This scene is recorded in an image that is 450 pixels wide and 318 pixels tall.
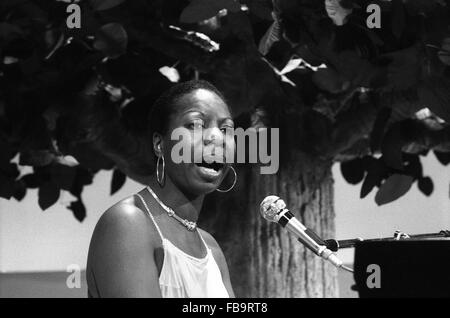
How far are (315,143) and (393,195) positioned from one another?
→ 43 cm

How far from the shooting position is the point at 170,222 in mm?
1878

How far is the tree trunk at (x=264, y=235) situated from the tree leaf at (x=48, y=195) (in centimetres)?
67

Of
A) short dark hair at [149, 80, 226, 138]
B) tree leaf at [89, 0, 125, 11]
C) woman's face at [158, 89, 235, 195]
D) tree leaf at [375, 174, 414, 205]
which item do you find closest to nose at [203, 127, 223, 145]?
woman's face at [158, 89, 235, 195]

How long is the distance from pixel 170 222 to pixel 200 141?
211 mm

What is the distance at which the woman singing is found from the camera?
1.70m

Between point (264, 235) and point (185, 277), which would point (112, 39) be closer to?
point (264, 235)

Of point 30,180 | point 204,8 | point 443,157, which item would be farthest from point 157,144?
point 443,157

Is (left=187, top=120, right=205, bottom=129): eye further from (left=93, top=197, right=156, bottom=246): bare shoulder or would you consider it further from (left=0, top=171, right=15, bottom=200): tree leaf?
(left=0, top=171, right=15, bottom=200): tree leaf

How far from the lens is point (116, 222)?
1737 mm

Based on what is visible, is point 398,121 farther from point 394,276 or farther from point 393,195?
point 394,276

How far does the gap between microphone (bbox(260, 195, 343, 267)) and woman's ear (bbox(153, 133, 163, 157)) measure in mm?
264

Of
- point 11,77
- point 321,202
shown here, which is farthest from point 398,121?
point 11,77

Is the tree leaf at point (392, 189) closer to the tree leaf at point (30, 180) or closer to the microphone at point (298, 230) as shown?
the microphone at point (298, 230)

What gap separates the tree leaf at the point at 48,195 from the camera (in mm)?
3715
